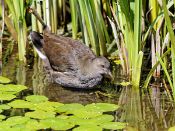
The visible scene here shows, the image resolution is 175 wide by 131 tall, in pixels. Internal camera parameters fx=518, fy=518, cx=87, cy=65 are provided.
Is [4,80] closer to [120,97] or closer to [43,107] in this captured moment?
[43,107]

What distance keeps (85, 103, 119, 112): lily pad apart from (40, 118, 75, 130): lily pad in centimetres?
40

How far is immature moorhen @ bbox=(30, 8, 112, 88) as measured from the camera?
5539 millimetres

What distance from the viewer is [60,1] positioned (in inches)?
265

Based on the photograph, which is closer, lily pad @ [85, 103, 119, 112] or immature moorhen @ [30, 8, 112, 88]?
lily pad @ [85, 103, 119, 112]

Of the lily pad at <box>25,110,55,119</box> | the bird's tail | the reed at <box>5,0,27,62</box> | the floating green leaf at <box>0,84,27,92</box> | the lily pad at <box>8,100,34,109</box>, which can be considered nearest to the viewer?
the lily pad at <box>25,110,55,119</box>

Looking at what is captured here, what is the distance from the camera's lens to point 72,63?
221 inches

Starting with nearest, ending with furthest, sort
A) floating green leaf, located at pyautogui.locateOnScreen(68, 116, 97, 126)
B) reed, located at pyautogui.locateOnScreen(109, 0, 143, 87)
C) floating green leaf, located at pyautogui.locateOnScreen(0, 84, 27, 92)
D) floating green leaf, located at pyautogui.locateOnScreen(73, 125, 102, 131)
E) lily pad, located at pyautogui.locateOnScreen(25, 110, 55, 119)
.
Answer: floating green leaf, located at pyautogui.locateOnScreen(73, 125, 102, 131) → floating green leaf, located at pyautogui.locateOnScreen(68, 116, 97, 126) → lily pad, located at pyautogui.locateOnScreen(25, 110, 55, 119) → reed, located at pyautogui.locateOnScreen(109, 0, 143, 87) → floating green leaf, located at pyautogui.locateOnScreen(0, 84, 27, 92)

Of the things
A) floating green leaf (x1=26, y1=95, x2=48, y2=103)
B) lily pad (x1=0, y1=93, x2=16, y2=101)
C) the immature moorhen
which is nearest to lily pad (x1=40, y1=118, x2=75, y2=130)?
floating green leaf (x1=26, y1=95, x2=48, y2=103)

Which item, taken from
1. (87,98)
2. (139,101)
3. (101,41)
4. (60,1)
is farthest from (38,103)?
(60,1)

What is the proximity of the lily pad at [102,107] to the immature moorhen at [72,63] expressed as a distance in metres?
0.70

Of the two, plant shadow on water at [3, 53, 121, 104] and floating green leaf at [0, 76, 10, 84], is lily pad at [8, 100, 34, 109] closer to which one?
plant shadow on water at [3, 53, 121, 104]

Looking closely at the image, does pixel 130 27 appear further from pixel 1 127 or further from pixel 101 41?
pixel 1 127

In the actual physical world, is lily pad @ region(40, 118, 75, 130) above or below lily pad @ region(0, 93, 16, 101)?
below

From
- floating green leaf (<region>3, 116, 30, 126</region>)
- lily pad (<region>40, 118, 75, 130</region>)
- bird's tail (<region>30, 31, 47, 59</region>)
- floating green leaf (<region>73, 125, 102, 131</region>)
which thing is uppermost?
bird's tail (<region>30, 31, 47, 59</region>)
